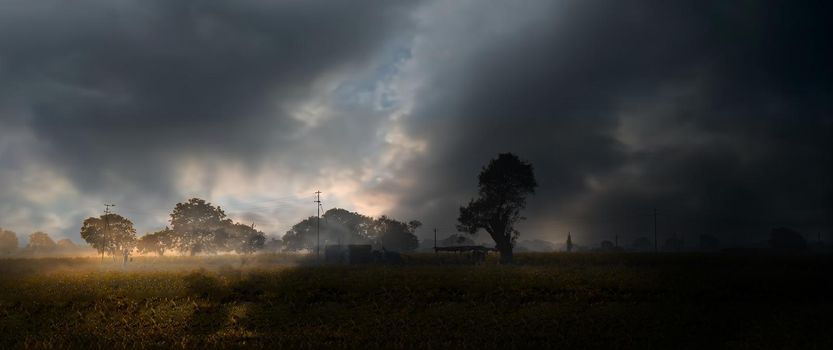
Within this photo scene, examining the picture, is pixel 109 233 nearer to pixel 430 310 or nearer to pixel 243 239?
pixel 243 239

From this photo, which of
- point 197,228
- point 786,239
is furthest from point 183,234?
point 786,239

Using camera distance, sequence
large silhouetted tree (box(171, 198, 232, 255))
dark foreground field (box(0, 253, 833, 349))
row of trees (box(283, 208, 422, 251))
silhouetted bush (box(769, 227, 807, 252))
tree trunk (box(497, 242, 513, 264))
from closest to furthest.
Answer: dark foreground field (box(0, 253, 833, 349)) → tree trunk (box(497, 242, 513, 264)) → large silhouetted tree (box(171, 198, 232, 255)) → row of trees (box(283, 208, 422, 251)) → silhouetted bush (box(769, 227, 807, 252))

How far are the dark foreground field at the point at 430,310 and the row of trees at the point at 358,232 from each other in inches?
4287

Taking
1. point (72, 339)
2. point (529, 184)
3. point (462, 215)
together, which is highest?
point (529, 184)

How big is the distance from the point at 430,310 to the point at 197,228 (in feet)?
352

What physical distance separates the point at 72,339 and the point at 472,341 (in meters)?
20.0

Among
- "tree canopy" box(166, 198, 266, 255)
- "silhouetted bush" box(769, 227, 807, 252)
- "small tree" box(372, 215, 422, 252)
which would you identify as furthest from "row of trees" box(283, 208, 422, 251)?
"silhouetted bush" box(769, 227, 807, 252)

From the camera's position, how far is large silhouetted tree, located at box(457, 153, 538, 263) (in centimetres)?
7612

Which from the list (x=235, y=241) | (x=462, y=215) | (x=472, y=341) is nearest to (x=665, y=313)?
(x=472, y=341)

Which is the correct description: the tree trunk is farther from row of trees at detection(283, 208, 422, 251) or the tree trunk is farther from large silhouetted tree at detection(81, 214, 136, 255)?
large silhouetted tree at detection(81, 214, 136, 255)

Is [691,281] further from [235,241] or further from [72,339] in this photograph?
[235,241]

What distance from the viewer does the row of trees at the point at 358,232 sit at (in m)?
145

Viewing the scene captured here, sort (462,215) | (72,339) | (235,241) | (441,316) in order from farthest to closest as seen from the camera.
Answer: (235,241), (462,215), (441,316), (72,339)

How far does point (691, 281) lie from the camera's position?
32.6m
